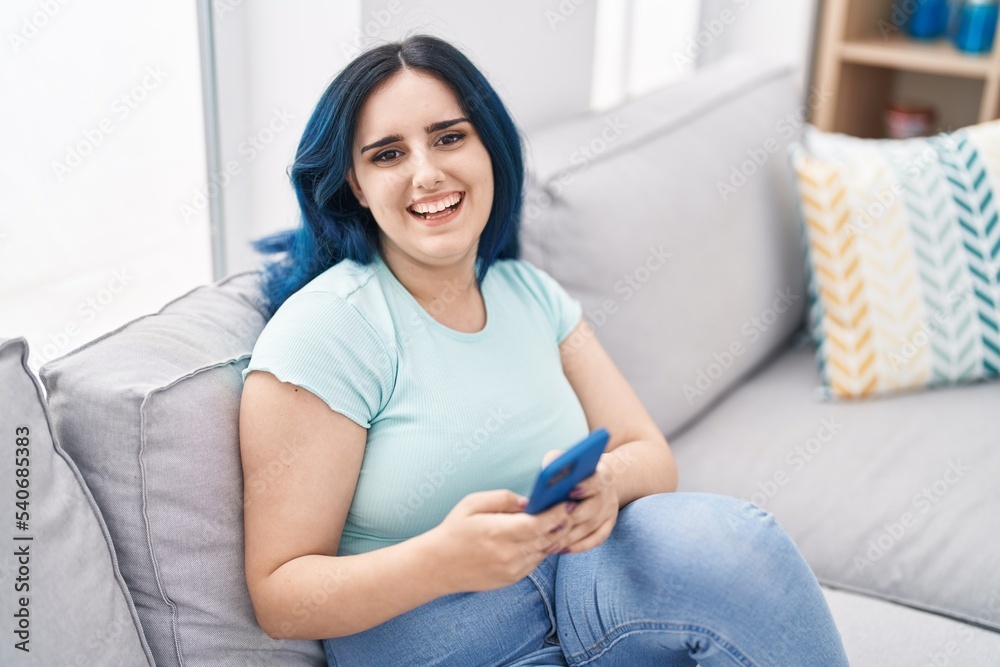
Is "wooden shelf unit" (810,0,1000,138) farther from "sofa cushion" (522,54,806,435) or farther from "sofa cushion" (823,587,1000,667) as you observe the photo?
"sofa cushion" (823,587,1000,667)

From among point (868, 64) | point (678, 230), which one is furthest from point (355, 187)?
point (868, 64)

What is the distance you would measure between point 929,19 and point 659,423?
5.34ft

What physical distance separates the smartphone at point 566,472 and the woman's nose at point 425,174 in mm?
367

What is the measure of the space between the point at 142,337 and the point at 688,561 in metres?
0.60

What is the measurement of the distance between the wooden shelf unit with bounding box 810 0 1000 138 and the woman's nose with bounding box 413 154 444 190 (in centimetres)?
180

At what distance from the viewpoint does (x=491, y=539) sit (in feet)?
2.82

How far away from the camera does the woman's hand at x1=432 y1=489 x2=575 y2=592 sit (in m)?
0.86

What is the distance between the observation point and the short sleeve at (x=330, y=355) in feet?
3.09

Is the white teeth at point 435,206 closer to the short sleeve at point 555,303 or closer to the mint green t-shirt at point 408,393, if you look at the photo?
the mint green t-shirt at point 408,393

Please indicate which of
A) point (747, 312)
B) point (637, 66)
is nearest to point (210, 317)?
point (747, 312)

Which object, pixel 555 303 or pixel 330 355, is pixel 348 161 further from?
pixel 555 303

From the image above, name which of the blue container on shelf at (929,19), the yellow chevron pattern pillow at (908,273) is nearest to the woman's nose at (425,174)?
the yellow chevron pattern pillow at (908,273)

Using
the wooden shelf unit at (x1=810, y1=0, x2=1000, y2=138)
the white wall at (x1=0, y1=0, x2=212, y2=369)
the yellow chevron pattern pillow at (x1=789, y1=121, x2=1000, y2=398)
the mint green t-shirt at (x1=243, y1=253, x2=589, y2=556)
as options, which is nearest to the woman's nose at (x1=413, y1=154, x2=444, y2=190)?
the mint green t-shirt at (x1=243, y1=253, x2=589, y2=556)

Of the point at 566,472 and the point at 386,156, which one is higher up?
the point at 386,156
